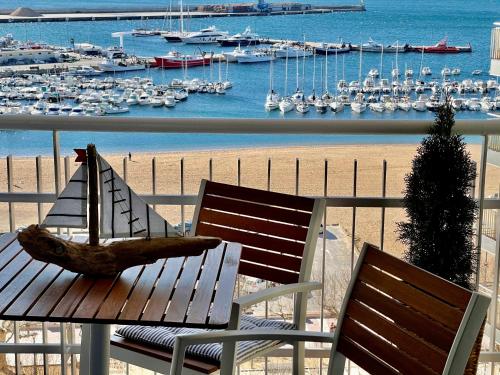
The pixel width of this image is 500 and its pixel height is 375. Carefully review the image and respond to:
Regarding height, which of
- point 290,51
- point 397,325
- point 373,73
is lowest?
point 373,73

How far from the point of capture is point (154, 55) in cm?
2327

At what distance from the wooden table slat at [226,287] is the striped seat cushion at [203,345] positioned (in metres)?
0.28

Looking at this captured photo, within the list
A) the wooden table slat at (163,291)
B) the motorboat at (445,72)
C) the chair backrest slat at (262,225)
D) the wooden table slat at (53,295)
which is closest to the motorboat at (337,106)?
the motorboat at (445,72)

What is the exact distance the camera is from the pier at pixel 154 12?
20.9 meters

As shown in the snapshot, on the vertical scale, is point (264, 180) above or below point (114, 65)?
above

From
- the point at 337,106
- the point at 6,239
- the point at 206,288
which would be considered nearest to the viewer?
the point at 206,288

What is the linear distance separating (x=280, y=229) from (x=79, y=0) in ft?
65.6

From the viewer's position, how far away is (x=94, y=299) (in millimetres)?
1931

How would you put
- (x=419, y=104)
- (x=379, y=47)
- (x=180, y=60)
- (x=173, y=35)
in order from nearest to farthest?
(x=419, y=104) → (x=173, y=35) → (x=180, y=60) → (x=379, y=47)

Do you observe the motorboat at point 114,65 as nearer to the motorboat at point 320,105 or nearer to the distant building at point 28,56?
the distant building at point 28,56

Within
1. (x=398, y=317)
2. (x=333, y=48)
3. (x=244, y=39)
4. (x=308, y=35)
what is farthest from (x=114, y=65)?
(x=398, y=317)

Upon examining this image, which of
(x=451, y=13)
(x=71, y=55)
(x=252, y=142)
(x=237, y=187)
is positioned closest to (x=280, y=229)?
(x=237, y=187)

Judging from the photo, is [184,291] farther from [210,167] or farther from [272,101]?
[272,101]

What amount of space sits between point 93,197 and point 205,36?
2168 cm
